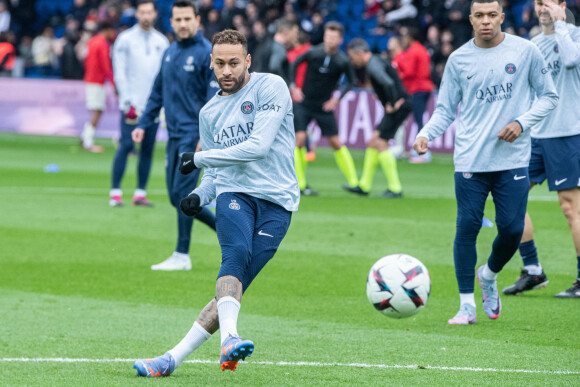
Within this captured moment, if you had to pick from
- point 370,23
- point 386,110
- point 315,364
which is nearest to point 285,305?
point 315,364

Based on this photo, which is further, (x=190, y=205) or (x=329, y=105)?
(x=329, y=105)

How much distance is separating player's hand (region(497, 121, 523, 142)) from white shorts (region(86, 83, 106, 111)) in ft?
54.7

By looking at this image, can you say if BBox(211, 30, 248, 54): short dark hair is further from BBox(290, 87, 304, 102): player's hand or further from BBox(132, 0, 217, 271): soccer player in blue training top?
BBox(290, 87, 304, 102): player's hand

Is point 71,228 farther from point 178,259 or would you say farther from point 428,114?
point 428,114

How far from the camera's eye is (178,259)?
31.1ft

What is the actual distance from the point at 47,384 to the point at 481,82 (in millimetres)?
3464

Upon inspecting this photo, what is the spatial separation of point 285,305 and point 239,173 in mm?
2310

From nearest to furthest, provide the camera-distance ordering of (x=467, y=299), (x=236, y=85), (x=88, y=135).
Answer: (x=236, y=85) < (x=467, y=299) < (x=88, y=135)

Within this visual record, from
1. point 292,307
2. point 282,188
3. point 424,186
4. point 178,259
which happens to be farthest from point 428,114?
point 282,188

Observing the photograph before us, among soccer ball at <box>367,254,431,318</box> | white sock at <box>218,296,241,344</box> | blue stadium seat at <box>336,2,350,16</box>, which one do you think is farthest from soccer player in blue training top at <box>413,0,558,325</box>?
blue stadium seat at <box>336,2,350,16</box>

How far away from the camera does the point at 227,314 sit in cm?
523

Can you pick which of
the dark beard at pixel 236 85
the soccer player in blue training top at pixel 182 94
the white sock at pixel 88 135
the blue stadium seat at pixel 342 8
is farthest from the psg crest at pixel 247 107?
the blue stadium seat at pixel 342 8

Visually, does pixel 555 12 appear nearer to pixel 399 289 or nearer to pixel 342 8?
pixel 399 289

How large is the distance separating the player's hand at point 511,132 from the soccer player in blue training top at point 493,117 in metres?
0.02
